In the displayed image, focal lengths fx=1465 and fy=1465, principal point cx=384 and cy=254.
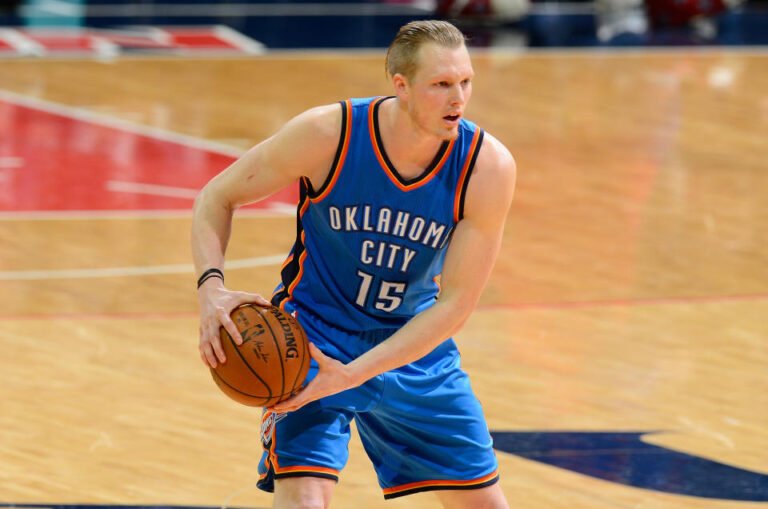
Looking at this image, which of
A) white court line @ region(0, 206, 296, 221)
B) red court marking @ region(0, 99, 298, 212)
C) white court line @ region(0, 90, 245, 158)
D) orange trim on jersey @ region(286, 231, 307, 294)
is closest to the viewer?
orange trim on jersey @ region(286, 231, 307, 294)

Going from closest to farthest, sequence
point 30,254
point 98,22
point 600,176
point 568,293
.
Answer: point 568,293, point 30,254, point 600,176, point 98,22

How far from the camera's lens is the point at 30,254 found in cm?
926

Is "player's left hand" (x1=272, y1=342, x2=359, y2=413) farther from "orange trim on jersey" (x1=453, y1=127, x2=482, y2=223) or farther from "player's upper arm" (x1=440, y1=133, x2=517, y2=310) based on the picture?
"orange trim on jersey" (x1=453, y1=127, x2=482, y2=223)

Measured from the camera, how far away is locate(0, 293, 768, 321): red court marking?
8.06m

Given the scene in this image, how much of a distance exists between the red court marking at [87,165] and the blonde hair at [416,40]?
21.6 feet

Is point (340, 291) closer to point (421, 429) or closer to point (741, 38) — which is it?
point (421, 429)

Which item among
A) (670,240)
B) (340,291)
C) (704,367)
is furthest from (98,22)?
(340,291)

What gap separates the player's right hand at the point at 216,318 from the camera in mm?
3990

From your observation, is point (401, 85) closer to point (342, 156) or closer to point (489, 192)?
point (342, 156)

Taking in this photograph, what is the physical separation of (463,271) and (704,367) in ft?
11.5

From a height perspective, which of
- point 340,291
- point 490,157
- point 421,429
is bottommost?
point 421,429

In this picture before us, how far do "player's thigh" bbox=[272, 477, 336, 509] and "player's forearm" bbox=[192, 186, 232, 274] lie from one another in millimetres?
655

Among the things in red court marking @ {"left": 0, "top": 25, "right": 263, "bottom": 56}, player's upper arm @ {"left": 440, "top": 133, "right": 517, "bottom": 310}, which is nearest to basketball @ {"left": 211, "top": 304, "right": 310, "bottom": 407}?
player's upper arm @ {"left": 440, "top": 133, "right": 517, "bottom": 310}

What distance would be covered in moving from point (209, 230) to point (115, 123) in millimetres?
9227
